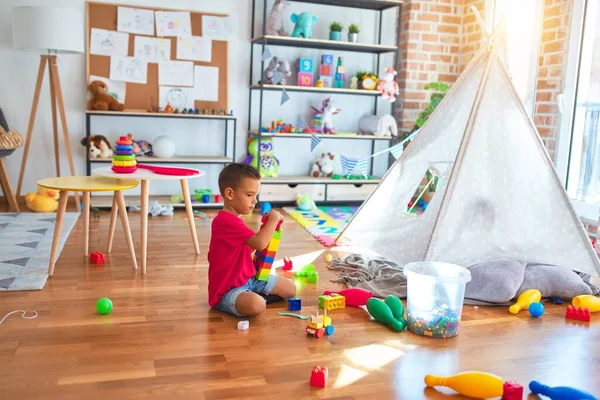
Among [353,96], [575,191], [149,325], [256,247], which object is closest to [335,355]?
[256,247]

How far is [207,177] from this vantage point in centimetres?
497

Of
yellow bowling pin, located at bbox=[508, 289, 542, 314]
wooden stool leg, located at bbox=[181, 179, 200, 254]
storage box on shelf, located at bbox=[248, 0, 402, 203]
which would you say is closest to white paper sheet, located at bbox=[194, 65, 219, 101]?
storage box on shelf, located at bbox=[248, 0, 402, 203]

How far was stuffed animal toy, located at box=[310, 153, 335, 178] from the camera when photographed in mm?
5047

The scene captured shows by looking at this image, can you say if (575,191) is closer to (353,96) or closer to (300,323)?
(353,96)

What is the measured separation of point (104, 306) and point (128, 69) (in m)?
2.81

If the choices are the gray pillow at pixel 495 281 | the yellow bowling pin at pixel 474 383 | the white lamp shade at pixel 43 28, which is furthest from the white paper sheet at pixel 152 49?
the yellow bowling pin at pixel 474 383

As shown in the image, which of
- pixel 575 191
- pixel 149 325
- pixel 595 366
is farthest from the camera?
pixel 575 191

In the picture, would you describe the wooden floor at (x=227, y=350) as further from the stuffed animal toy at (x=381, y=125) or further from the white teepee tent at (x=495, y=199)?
the stuffed animal toy at (x=381, y=125)

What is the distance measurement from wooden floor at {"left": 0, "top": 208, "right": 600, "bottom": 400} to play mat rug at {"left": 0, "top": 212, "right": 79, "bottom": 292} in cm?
11

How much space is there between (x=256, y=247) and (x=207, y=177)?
9.25ft

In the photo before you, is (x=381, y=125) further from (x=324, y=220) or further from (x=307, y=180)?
(x=324, y=220)

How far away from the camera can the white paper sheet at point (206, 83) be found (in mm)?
4801

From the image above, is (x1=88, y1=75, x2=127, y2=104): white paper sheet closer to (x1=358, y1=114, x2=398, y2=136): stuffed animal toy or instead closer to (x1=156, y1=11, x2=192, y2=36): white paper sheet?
(x1=156, y1=11, x2=192, y2=36): white paper sheet

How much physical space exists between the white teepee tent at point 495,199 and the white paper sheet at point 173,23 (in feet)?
8.39
